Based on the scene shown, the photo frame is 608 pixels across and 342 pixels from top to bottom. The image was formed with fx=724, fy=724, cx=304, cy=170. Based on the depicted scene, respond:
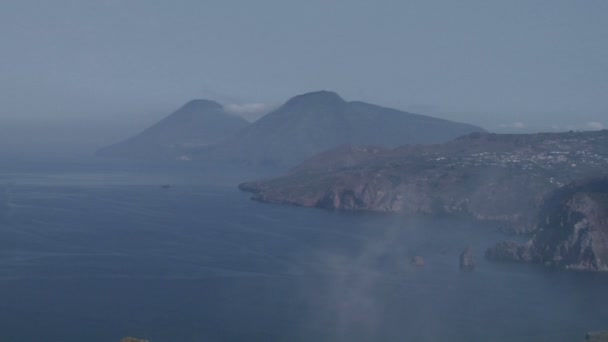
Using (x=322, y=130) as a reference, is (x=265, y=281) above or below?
below

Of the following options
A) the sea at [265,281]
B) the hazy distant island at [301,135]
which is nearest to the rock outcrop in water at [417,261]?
the sea at [265,281]

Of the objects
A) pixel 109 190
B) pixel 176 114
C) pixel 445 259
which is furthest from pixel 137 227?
pixel 176 114

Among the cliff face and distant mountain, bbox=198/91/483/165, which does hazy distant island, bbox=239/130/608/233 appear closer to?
the cliff face

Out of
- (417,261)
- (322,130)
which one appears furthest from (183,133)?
(417,261)

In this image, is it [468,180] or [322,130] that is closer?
[468,180]

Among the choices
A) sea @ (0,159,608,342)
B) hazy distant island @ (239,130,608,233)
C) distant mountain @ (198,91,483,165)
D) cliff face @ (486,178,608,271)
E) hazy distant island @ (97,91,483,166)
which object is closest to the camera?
sea @ (0,159,608,342)

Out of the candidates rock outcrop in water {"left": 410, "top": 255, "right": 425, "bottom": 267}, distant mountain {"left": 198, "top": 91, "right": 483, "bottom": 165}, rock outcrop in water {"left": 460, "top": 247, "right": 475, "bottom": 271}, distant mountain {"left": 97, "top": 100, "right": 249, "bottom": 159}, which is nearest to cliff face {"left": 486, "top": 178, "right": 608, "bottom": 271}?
rock outcrop in water {"left": 460, "top": 247, "right": 475, "bottom": 271}

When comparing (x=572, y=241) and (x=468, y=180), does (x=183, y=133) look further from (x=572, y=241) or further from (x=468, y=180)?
(x=572, y=241)
